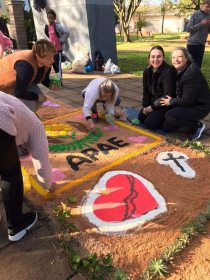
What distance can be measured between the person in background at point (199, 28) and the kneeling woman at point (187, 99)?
247 centimetres

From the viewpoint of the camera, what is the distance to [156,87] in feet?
13.8

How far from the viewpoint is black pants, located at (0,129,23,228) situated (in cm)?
182

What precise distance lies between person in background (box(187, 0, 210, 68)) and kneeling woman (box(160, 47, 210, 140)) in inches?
97.3

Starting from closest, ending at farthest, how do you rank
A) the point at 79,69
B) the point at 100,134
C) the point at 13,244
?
1. the point at 13,244
2. the point at 100,134
3. the point at 79,69

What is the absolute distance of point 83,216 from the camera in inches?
96.3

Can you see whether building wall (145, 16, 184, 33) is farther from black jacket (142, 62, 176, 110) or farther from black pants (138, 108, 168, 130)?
black pants (138, 108, 168, 130)

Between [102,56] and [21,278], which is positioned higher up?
[102,56]

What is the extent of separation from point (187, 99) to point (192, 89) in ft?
0.49

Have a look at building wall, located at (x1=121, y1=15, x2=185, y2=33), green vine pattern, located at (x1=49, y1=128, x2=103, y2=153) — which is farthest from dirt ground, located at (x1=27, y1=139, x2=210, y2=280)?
building wall, located at (x1=121, y1=15, x2=185, y2=33)

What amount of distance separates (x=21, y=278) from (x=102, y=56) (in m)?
7.71

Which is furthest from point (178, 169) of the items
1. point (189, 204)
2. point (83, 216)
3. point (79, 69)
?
point (79, 69)

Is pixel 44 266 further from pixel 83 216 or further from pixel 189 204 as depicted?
pixel 189 204

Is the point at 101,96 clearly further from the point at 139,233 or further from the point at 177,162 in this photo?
the point at 139,233

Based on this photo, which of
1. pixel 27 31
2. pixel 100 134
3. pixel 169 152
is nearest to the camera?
pixel 169 152
